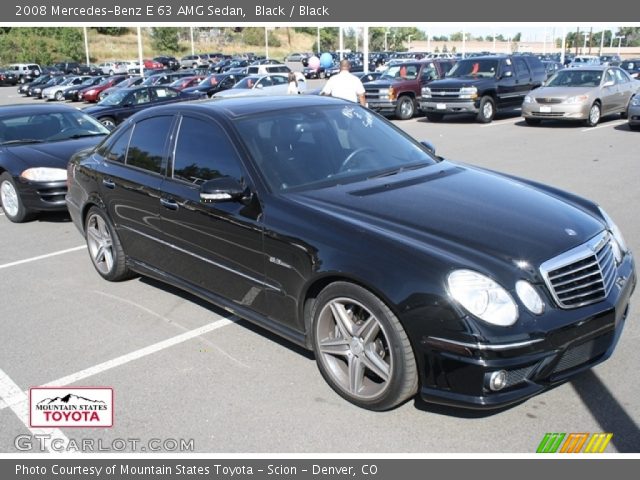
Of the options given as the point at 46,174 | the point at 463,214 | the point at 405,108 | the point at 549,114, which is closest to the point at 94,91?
the point at 405,108

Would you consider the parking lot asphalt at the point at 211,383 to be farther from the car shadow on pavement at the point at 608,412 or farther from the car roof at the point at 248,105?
the car roof at the point at 248,105

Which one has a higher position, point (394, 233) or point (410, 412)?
point (394, 233)

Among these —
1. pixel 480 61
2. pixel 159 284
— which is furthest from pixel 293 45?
pixel 159 284

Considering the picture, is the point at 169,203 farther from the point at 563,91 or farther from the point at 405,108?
the point at 405,108

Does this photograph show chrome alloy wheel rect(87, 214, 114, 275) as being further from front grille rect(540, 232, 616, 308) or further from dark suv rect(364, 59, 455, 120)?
dark suv rect(364, 59, 455, 120)

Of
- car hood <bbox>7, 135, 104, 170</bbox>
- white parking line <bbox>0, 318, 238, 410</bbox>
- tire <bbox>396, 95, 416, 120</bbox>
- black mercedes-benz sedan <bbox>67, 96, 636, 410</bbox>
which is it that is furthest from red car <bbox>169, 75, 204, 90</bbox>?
white parking line <bbox>0, 318, 238, 410</bbox>

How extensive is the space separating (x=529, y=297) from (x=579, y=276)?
427 millimetres

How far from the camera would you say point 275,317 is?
161 inches

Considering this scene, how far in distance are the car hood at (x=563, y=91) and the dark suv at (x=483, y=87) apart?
1689mm

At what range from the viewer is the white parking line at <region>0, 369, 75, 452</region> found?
3.49 metres

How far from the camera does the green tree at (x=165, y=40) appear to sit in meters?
92.8

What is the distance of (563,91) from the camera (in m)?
16.7

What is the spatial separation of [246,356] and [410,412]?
4.26ft

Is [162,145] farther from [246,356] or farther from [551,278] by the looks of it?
[551,278]
